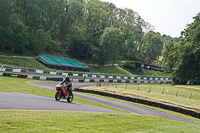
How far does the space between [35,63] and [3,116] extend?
56.9m

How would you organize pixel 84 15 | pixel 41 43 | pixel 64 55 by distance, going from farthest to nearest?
pixel 84 15 → pixel 64 55 → pixel 41 43

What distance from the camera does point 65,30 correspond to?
313ft

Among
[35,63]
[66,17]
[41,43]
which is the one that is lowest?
[35,63]

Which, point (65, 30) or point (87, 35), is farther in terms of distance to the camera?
point (65, 30)

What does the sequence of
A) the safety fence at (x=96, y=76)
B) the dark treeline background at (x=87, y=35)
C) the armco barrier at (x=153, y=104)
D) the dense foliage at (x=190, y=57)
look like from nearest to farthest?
the armco barrier at (x=153, y=104) < the safety fence at (x=96, y=76) < the dense foliage at (x=190, y=57) < the dark treeline background at (x=87, y=35)

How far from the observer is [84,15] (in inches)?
3927

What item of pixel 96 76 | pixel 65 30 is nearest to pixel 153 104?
pixel 96 76

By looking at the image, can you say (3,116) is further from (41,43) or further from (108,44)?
(108,44)

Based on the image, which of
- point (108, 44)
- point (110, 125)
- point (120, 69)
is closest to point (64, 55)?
point (108, 44)

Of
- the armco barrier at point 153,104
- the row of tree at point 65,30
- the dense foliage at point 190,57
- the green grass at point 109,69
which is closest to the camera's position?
the armco barrier at point 153,104

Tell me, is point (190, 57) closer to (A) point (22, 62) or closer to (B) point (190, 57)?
(B) point (190, 57)

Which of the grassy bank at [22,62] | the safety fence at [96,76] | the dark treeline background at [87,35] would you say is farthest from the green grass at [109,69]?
the grassy bank at [22,62]

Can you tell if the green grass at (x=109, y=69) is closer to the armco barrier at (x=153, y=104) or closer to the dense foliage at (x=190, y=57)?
the dense foliage at (x=190, y=57)

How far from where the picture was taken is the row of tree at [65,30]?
6531cm
